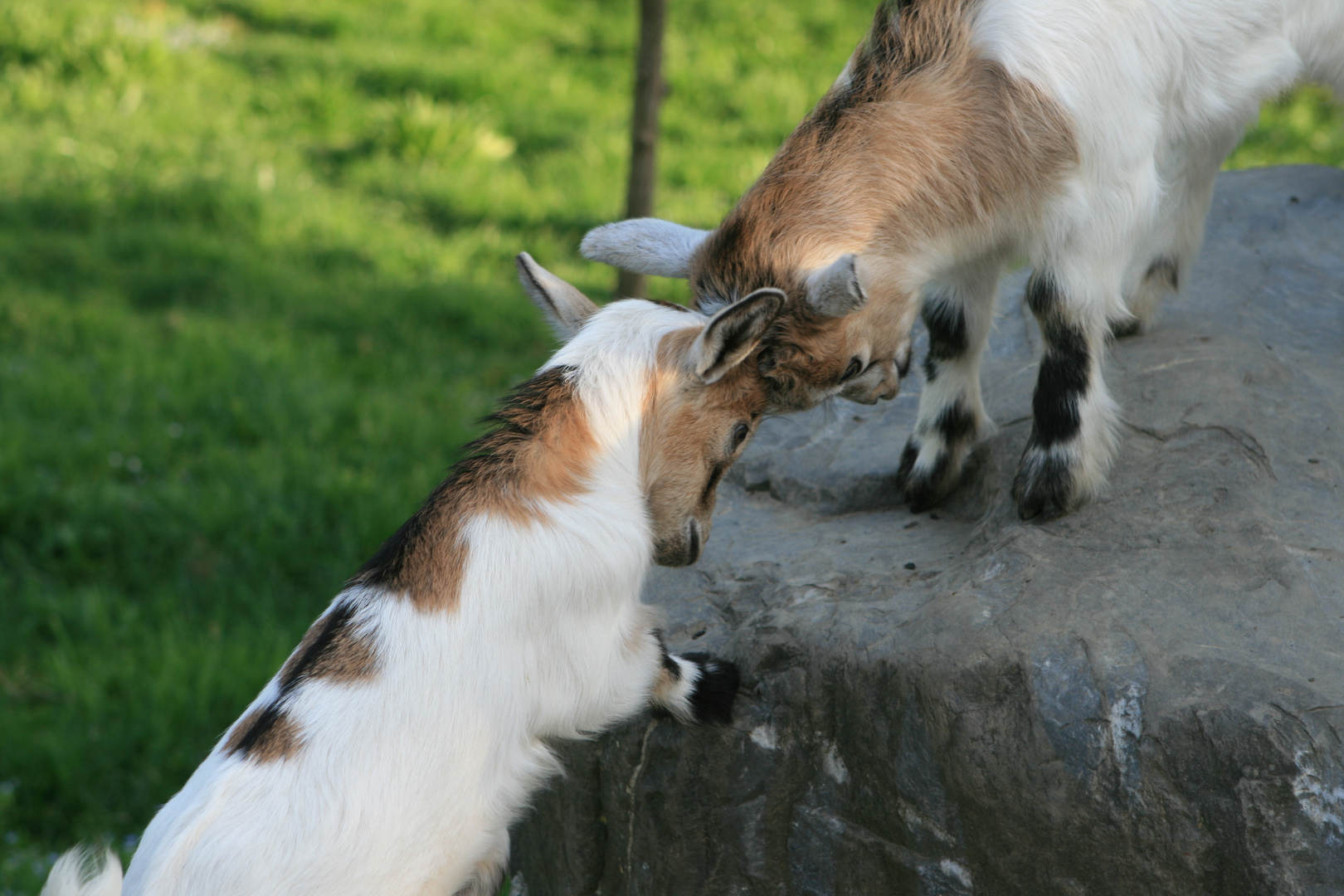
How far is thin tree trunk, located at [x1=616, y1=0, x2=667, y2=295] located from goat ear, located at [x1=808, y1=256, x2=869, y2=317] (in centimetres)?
229

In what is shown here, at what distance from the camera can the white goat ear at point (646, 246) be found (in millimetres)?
3049

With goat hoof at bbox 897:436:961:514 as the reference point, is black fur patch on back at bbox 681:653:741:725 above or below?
below

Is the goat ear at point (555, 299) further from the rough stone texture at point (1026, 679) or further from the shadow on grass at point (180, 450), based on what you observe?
the shadow on grass at point (180, 450)

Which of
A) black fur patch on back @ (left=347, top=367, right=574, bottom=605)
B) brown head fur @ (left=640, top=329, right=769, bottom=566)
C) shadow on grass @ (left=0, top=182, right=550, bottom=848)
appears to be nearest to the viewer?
black fur patch on back @ (left=347, top=367, right=574, bottom=605)

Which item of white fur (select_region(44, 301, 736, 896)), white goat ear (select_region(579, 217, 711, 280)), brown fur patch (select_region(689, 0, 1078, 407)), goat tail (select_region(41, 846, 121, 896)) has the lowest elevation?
goat tail (select_region(41, 846, 121, 896))

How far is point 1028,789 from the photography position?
8.24 feet

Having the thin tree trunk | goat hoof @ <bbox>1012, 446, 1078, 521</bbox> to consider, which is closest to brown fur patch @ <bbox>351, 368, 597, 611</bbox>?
goat hoof @ <bbox>1012, 446, 1078, 521</bbox>

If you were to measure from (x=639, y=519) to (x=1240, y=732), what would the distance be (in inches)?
50.9

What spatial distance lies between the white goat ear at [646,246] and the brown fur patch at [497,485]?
0.45 metres

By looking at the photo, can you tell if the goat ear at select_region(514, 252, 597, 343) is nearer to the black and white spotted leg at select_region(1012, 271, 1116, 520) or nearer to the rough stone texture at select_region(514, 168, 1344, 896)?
the rough stone texture at select_region(514, 168, 1344, 896)

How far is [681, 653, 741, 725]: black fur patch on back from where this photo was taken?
289 centimetres

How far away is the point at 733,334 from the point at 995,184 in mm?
848

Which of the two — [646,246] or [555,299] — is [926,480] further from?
[555,299]

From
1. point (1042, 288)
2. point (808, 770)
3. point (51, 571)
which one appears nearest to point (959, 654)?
point (808, 770)
